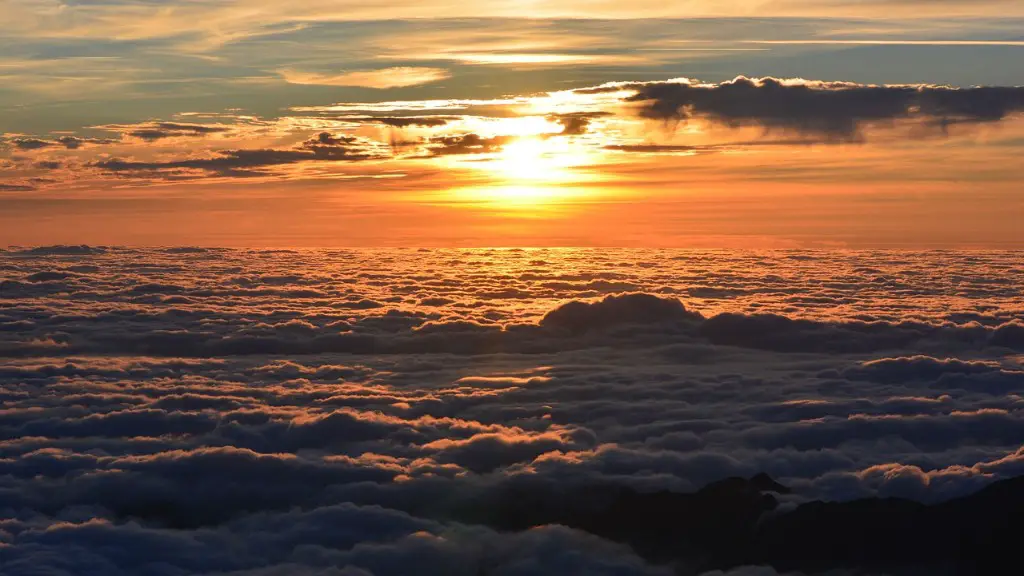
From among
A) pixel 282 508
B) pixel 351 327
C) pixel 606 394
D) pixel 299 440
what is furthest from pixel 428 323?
pixel 282 508

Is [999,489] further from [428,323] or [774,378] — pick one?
[428,323]

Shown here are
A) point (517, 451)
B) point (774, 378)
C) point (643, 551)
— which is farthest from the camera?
point (774, 378)

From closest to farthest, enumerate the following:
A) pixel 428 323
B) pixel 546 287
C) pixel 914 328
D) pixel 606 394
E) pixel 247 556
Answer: pixel 247 556, pixel 606 394, pixel 914 328, pixel 428 323, pixel 546 287

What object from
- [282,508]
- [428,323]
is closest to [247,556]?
[282,508]

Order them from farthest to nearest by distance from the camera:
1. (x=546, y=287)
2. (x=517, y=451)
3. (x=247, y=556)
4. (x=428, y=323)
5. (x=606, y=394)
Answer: (x=546, y=287), (x=428, y=323), (x=606, y=394), (x=517, y=451), (x=247, y=556)

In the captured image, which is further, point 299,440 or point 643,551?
point 299,440

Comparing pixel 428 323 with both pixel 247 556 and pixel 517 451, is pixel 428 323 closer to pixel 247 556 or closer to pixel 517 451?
pixel 517 451

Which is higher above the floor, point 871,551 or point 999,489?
point 999,489

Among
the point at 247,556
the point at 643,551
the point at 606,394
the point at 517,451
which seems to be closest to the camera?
the point at 247,556

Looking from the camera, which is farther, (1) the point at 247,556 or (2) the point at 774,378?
(2) the point at 774,378
